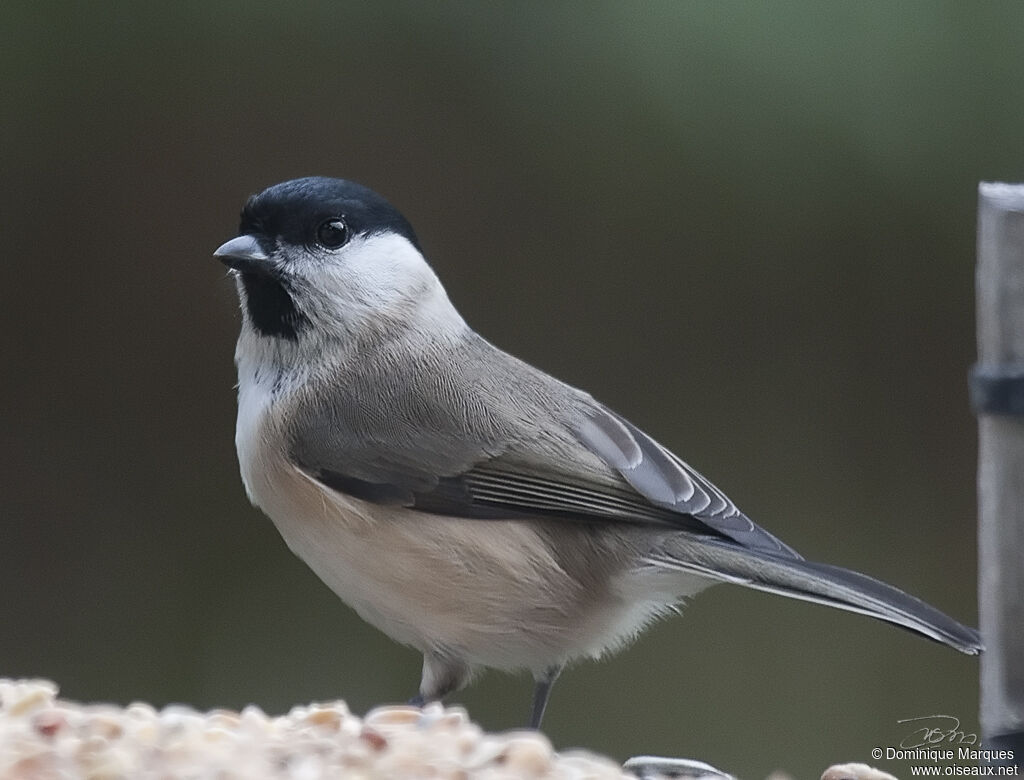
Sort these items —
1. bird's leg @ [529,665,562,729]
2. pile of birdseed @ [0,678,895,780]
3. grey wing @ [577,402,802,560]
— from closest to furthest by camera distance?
pile of birdseed @ [0,678,895,780] < grey wing @ [577,402,802,560] < bird's leg @ [529,665,562,729]

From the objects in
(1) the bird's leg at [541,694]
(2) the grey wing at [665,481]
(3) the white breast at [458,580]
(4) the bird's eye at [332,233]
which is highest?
(4) the bird's eye at [332,233]

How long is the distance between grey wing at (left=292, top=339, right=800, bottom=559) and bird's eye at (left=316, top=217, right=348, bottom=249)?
0.21m

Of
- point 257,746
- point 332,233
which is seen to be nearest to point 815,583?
point 257,746

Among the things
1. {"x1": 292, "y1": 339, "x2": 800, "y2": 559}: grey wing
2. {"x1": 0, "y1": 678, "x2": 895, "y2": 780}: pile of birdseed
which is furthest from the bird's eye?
{"x1": 0, "y1": 678, "x2": 895, "y2": 780}: pile of birdseed

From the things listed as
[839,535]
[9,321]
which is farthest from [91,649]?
[839,535]

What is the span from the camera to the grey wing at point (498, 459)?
73.0 inches

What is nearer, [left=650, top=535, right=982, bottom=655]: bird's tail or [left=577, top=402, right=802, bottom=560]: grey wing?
[left=650, top=535, right=982, bottom=655]: bird's tail

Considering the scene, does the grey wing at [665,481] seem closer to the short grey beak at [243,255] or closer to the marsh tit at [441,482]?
the marsh tit at [441,482]

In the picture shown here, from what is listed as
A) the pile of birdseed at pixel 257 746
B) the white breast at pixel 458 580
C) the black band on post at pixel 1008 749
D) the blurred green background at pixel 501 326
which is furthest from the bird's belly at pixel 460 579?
the blurred green background at pixel 501 326

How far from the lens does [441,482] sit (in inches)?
74.7

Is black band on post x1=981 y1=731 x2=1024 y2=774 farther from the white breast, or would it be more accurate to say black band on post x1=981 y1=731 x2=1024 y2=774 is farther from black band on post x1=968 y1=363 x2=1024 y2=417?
the white breast

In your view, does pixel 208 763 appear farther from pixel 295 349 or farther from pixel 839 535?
pixel 839 535

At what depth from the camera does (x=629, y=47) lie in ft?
9.03

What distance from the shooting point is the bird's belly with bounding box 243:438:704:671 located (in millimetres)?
1829
